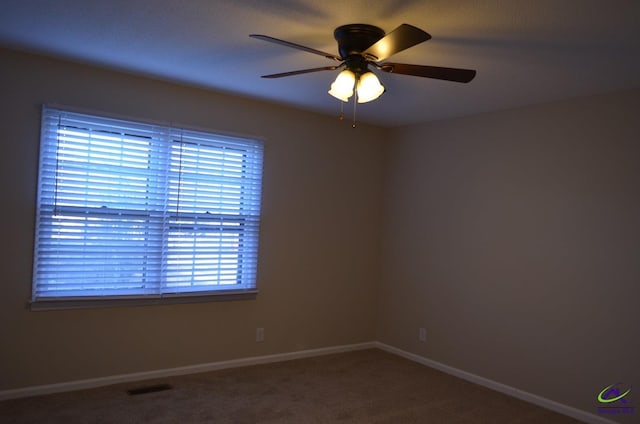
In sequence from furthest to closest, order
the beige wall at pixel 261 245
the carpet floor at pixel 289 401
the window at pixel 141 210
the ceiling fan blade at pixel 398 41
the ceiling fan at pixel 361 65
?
the window at pixel 141 210 → the beige wall at pixel 261 245 → the carpet floor at pixel 289 401 → the ceiling fan at pixel 361 65 → the ceiling fan blade at pixel 398 41

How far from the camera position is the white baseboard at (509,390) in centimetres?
357

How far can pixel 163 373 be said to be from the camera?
4.00 metres

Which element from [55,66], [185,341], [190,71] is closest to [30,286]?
[185,341]

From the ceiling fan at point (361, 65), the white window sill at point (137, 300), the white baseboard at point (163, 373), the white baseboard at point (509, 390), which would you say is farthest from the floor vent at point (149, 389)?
the ceiling fan at point (361, 65)

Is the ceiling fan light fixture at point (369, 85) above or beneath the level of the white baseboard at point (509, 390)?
above

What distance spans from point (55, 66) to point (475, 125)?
11.4ft

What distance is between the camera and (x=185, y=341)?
4129 mm

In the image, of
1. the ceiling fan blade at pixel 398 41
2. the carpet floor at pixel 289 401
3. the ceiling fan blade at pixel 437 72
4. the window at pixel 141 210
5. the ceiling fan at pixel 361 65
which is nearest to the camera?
the ceiling fan blade at pixel 398 41

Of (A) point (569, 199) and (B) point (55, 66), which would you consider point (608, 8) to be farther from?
(B) point (55, 66)

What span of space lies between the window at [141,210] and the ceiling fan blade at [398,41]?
2.10 meters

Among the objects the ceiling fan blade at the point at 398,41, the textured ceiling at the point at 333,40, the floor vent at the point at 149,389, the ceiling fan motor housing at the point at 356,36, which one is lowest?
the floor vent at the point at 149,389

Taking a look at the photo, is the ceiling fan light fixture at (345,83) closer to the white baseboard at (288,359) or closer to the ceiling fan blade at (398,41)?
the ceiling fan blade at (398,41)

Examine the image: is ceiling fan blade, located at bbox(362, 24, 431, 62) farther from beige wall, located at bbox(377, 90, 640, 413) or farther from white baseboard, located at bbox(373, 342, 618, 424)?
white baseboard, located at bbox(373, 342, 618, 424)

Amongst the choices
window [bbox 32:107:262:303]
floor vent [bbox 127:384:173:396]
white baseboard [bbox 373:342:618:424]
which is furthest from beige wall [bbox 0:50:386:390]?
white baseboard [bbox 373:342:618:424]
